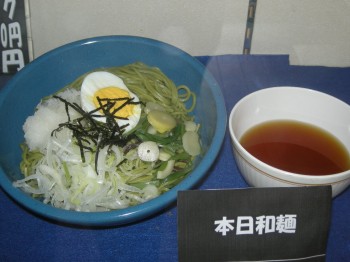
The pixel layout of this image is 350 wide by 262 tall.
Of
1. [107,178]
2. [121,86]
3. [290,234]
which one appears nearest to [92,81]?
[121,86]

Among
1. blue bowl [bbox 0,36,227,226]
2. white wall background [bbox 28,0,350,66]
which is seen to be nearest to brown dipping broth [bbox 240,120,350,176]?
blue bowl [bbox 0,36,227,226]

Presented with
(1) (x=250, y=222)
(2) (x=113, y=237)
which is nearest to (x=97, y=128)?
(2) (x=113, y=237)

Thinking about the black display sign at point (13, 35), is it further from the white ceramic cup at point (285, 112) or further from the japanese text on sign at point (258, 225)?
the japanese text on sign at point (258, 225)


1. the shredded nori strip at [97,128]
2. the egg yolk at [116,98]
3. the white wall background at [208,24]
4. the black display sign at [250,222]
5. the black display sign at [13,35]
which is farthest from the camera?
the white wall background at [208,24]

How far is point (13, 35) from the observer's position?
1.66m

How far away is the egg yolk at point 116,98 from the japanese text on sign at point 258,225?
22.9 inches

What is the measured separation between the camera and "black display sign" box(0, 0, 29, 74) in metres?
1.61

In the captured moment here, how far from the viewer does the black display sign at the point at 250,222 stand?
1013mm

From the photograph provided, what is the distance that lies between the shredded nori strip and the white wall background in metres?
0.55

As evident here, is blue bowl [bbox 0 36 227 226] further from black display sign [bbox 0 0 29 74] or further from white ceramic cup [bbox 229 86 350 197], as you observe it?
black display sign [bbox 0 0 29 74]

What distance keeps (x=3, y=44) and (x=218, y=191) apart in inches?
46.4

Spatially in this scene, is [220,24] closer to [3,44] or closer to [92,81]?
[92,81]

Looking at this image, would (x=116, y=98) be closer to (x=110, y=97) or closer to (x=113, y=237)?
(x=110, y=97)

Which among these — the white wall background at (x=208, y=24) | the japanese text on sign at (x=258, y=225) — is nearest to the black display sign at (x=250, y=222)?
the japanese text on sign at (x=258, y=225)
